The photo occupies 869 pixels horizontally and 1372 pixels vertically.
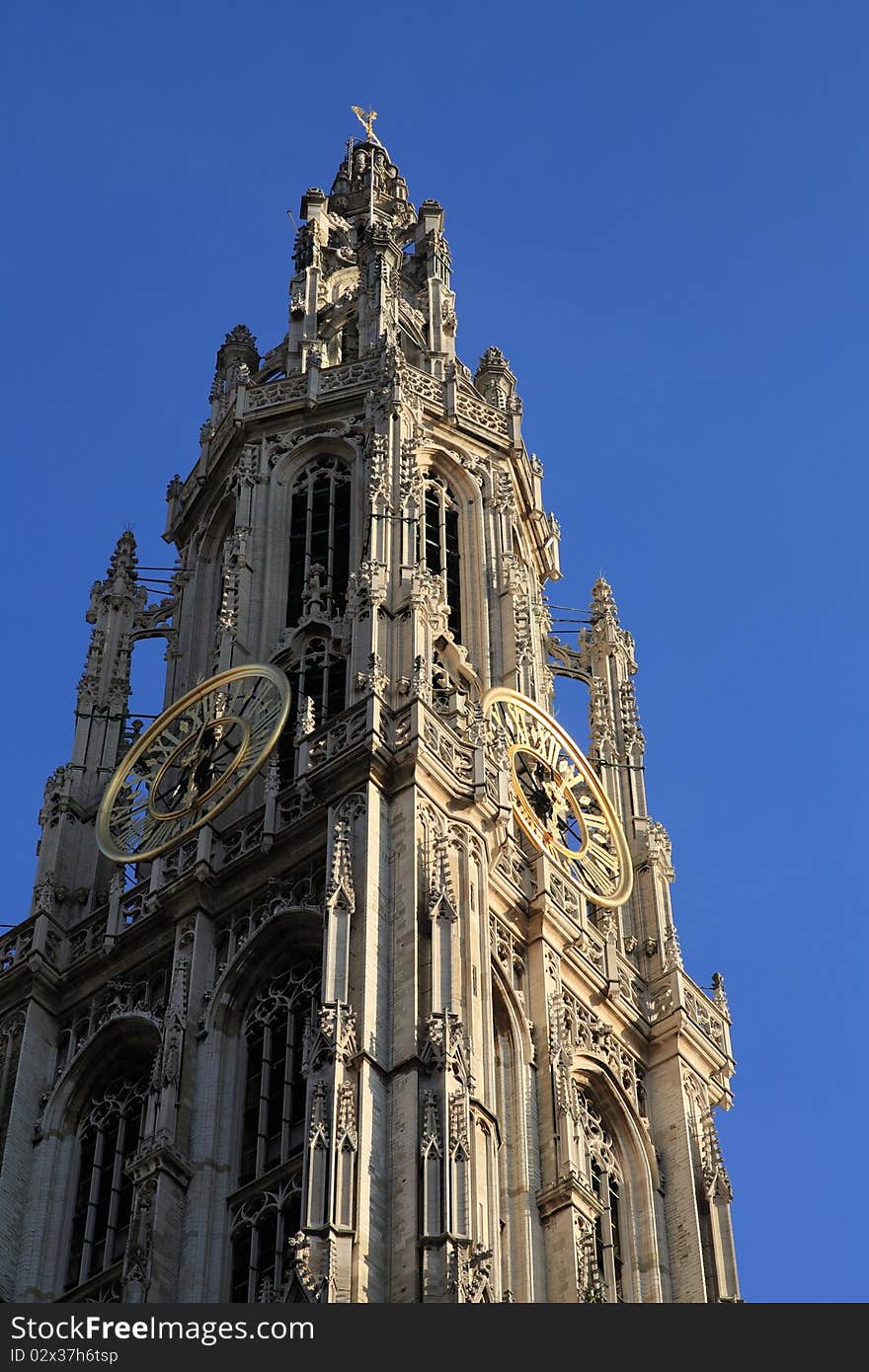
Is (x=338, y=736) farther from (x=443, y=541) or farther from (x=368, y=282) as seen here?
(x=368, y=282)

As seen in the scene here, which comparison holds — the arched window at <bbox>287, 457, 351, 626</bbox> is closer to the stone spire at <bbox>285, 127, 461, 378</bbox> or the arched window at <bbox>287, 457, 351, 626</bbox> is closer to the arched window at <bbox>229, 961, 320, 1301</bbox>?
the stone spire at <bbox>285, 127, 461, 378</bbox>

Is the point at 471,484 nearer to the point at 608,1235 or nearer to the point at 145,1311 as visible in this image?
the point at 608,1235

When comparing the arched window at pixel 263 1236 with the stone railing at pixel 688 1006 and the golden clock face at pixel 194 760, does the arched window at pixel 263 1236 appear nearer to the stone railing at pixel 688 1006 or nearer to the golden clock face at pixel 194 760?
the golden clock face at pixel 194 760

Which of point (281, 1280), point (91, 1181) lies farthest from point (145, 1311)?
point (91, 1181)

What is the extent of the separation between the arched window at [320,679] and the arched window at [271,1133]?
342 inches

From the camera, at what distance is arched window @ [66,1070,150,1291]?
59938 mm

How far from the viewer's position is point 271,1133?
58.4 m

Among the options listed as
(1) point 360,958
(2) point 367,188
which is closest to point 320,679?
(1) point 360,958

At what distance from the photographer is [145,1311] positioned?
132ft

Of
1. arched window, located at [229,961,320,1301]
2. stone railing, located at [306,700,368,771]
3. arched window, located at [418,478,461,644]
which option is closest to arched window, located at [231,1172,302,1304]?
arched window, located at [229,961,320,1301]

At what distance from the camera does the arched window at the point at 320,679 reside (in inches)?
2687

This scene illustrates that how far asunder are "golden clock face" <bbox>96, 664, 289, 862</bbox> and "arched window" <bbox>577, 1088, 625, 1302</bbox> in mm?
9621

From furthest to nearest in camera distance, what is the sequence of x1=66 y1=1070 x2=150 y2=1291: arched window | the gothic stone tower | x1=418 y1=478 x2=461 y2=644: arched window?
x1=418 y1=478 x2=461 y2=644: arched window
x1=66 y1=1070 x2=150 y2=1291: arched window
the gothic stone tower

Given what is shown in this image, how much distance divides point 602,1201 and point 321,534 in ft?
62.0
